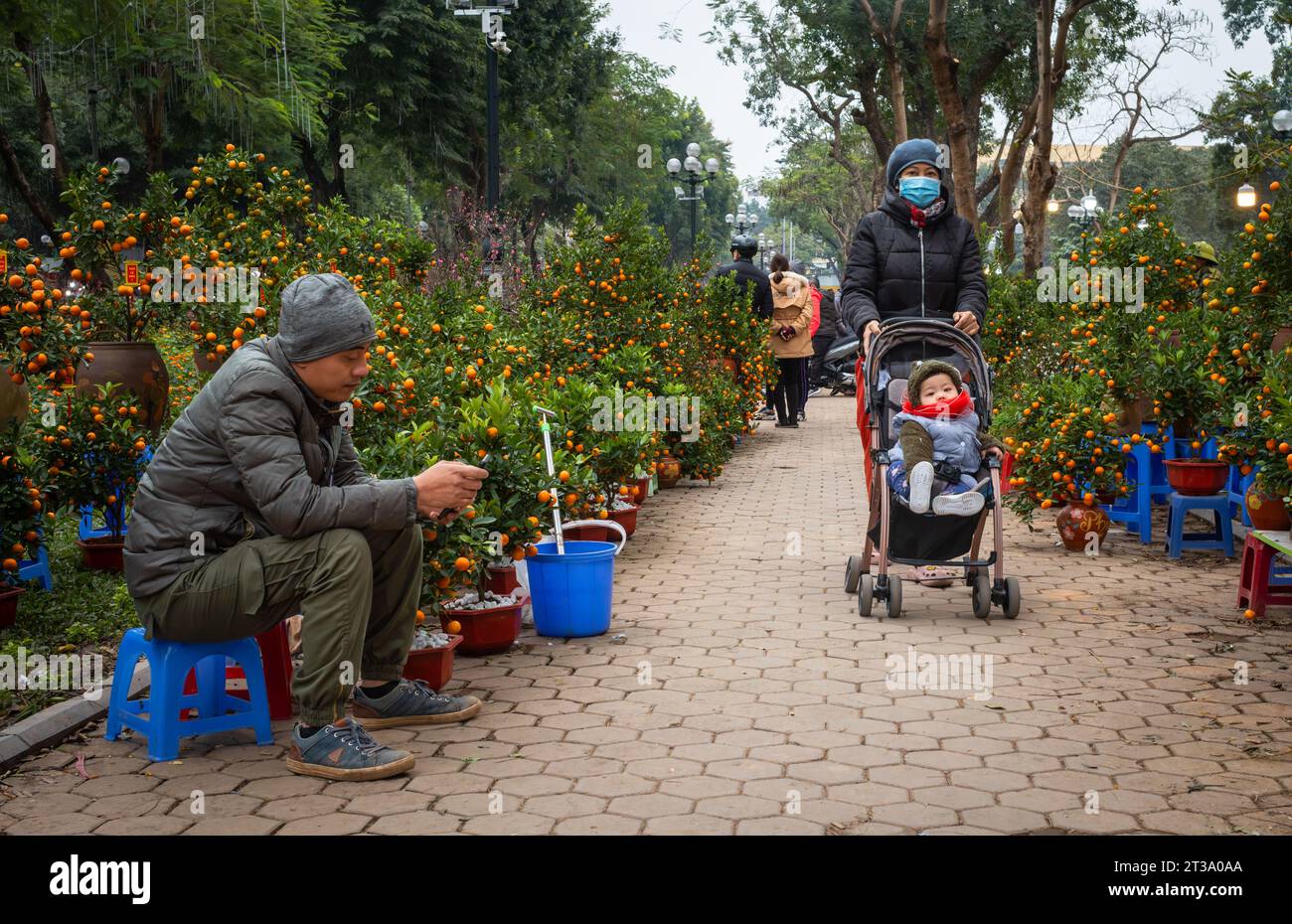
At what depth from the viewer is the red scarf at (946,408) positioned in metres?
7.07

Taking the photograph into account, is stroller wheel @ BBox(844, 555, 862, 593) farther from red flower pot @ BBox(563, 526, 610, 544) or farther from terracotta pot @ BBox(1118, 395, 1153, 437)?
terracotta pot @ BBox(1118, 395, 1153, 437)

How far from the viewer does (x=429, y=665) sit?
5.64 m

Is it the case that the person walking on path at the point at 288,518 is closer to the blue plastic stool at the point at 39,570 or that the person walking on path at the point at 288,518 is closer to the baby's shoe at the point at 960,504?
the baby's shoe at the point at 960,504

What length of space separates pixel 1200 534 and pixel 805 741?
5219 millimetres

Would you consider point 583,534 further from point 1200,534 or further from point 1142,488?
point 1200,534

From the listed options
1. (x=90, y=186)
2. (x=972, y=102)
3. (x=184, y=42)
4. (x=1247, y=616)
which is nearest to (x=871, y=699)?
(x=1247, y=616)

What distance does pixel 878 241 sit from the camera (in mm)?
8055

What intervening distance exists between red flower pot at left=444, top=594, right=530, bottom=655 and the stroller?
1968 millimetres

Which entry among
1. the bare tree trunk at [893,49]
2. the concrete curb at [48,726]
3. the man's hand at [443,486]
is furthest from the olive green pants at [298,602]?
the bare tree trunk at [893,49]

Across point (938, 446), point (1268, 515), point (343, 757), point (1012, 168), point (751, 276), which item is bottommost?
point (343, 757)

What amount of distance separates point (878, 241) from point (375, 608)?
4.33 meters

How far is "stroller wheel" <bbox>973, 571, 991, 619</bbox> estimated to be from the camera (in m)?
7.11

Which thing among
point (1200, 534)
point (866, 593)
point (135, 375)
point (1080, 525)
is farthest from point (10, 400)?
point (1200, 534)

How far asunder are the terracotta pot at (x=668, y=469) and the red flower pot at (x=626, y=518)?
2499mm
